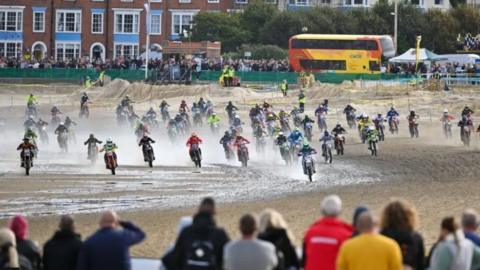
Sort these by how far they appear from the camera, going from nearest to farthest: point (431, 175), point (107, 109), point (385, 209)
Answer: point (385, 209) → point (431, 175) → point (107, 109)

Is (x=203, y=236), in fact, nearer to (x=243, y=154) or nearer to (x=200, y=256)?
(x=200, y=256)

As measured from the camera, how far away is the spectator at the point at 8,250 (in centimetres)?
1279

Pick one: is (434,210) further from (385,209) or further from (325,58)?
(325,58)

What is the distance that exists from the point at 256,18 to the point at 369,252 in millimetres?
90231

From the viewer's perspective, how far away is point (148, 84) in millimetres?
76000

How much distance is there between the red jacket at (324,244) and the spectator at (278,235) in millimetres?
174

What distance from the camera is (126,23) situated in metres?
104

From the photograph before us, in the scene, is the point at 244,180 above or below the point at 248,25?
below

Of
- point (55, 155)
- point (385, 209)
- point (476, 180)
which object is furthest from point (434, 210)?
point (55, 155)

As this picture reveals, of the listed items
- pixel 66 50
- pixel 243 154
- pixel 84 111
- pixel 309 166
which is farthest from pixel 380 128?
pixel 66 50

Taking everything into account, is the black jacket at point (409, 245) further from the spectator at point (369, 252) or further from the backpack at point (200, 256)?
the backpack at point (200, 256)

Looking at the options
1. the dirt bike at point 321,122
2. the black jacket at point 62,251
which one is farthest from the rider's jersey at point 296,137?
the black jacket at point 62,251

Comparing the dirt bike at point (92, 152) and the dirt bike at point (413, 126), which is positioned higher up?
the dirt bike at point (413, 126)

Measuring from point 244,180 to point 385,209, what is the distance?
22801mm
